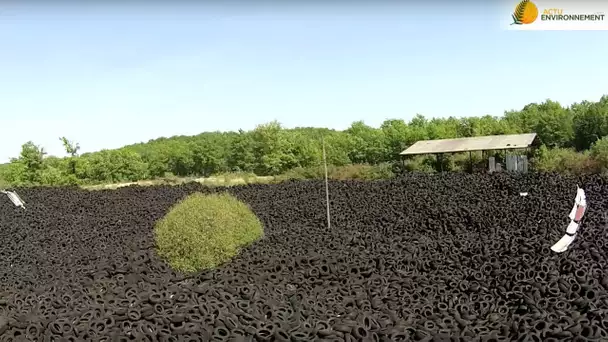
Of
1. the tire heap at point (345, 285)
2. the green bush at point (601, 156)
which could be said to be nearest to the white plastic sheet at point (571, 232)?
the tire heap at point (345, 285)

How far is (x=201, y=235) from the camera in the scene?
735 centimetres

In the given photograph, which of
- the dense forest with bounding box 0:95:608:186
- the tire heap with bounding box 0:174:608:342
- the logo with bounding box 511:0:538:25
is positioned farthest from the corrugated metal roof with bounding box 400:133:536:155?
the logo with bounding box 511:0:538:25

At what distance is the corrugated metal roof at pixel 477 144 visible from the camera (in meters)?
24.6

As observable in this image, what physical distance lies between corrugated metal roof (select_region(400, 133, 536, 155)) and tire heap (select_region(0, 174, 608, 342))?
13.4m

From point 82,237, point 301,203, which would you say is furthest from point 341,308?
point 301,203

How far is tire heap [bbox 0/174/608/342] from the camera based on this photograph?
4.38 meters

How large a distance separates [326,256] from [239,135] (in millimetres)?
40057

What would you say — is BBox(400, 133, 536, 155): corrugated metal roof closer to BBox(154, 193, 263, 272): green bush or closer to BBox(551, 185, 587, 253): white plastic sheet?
BBox(551, 185, 587, 253): white plastic sheet

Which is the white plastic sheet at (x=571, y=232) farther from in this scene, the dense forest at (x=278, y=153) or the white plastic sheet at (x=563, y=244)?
the dense forest at (x=278, y=153)

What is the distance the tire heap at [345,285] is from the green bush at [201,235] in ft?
0.81

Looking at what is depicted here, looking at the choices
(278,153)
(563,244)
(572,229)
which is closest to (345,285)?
(563,244)

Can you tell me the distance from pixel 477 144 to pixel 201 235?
21.2m

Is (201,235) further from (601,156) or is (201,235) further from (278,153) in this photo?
(278,153)

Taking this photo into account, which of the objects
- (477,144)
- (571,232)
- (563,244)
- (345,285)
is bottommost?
(345,285)
